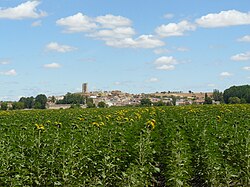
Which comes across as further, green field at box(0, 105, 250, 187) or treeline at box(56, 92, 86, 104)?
treeline at box(56, 92, 86, 104)

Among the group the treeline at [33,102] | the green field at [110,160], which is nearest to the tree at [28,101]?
the treeline at [33,102]

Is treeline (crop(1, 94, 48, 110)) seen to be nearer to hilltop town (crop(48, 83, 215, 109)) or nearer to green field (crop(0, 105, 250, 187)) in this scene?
hilltop town (crop(48, 83, 215, 109))

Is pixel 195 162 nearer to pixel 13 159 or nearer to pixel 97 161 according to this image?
pixel 97 161

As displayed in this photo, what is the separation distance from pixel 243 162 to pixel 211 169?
45.4 inches

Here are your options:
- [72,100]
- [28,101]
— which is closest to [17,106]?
[28,101]

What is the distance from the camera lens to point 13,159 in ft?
31.0

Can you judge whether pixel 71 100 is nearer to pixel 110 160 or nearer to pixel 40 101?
pixel 40 101

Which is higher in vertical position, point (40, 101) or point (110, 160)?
point (40, 101)

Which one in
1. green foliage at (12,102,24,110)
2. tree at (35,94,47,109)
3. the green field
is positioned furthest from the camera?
tree at (35,94,47,109)

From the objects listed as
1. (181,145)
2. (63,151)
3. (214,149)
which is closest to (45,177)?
(63,151)

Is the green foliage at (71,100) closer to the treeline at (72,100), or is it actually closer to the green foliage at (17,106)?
the treeline at (72,100)

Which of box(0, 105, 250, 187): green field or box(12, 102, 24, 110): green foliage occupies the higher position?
box(12, 102, 24, 110): green foliage

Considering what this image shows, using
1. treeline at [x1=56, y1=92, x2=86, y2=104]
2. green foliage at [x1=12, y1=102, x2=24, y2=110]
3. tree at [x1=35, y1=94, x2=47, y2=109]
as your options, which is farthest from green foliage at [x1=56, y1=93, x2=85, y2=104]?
green foliage at [x1=12, y1=102, x2=24, y2=110]

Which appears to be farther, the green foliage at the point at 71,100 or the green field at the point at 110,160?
the green foliage at the point at 71,100
